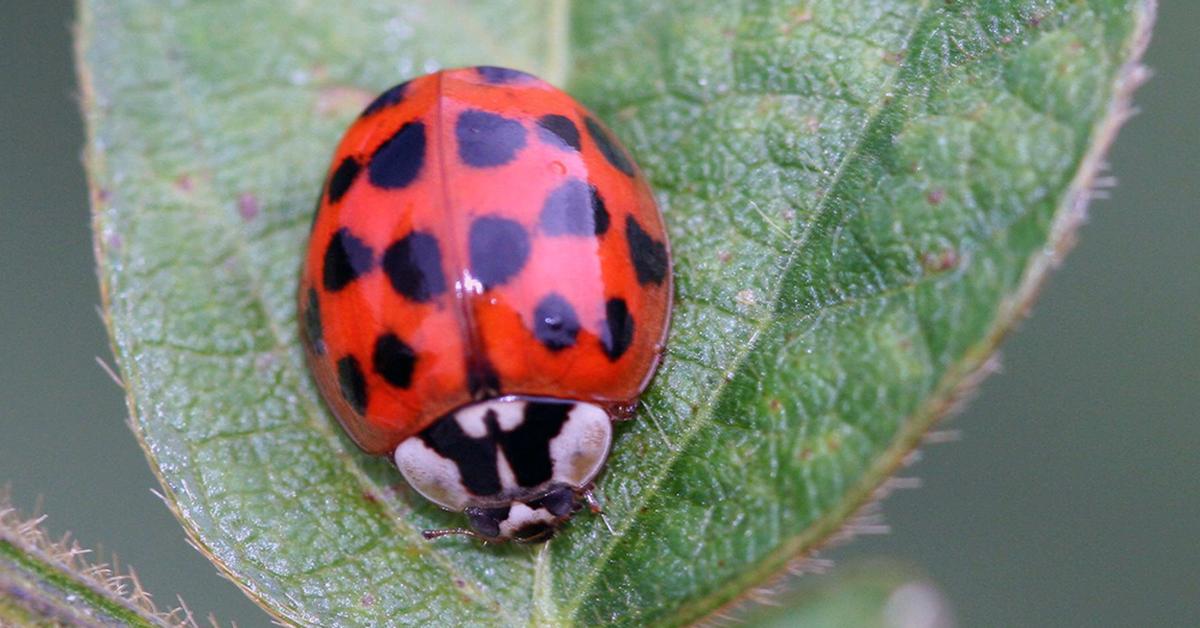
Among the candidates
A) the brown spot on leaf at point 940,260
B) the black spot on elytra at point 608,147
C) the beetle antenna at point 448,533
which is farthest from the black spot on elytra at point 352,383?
the brown spot on leaf at point 940,260

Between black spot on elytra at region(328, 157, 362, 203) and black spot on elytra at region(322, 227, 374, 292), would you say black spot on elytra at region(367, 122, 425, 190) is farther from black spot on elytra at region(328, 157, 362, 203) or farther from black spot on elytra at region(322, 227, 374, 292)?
black spot on elytra at region(322, 227, 374, 292)

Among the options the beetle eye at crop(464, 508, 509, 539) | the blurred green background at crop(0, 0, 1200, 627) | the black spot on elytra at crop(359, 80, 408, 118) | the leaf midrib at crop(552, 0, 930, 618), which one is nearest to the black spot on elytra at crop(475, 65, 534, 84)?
the black spot on elytra at crop(359, 80, 408, 118)

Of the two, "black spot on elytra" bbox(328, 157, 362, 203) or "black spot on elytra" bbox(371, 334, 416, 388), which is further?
"black spot on elytra" bbox(328, 157, 362, 203)

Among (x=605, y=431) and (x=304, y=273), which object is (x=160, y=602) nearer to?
(x=304, y=273)

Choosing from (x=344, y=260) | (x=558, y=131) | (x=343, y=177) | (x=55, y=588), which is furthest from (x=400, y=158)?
(x=55, y=588)

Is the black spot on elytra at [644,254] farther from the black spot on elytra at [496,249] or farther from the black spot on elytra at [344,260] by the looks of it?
the black spot on elytra at [344,260]

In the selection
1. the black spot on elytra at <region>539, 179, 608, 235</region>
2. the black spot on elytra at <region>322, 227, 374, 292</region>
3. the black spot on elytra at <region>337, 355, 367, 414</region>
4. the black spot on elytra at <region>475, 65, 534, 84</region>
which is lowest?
the black spot on elytra at <region>337, 355, 367, 414</region>

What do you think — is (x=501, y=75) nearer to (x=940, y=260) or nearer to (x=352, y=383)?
(x=352, y=383)
